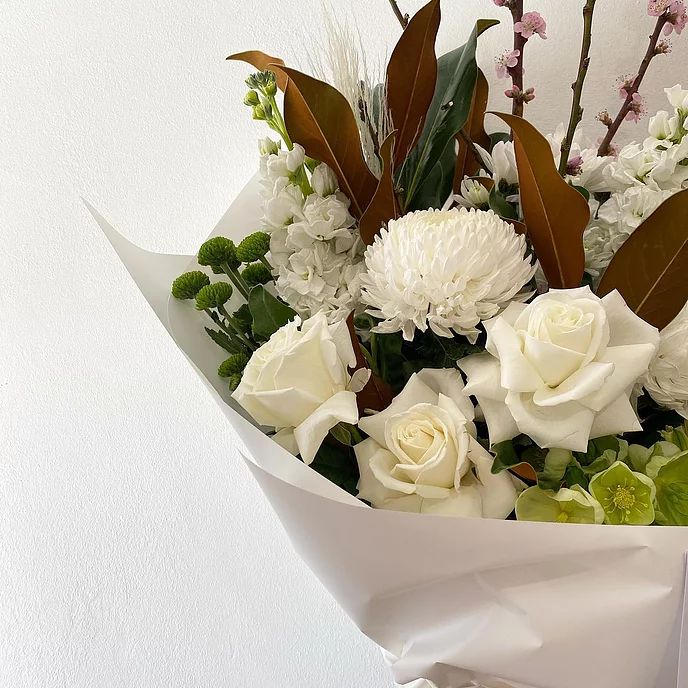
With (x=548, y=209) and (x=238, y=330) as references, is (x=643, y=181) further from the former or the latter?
(x=238, y=330)

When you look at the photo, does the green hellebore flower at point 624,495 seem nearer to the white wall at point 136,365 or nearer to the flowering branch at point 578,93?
the flowering branch at point 578,93

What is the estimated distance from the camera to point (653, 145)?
576mm

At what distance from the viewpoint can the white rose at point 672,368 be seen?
19.1 inches

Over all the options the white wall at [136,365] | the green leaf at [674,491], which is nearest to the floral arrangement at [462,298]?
the green leaf at [674,491]

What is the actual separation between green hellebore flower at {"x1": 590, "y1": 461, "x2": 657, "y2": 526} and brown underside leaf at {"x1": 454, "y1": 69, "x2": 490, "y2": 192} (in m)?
0.28

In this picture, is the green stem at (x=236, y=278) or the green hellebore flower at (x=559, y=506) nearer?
the green hellebore flower at (x=559, y=506)

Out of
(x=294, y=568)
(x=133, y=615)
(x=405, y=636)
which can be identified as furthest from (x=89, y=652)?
(x=405, y=636)

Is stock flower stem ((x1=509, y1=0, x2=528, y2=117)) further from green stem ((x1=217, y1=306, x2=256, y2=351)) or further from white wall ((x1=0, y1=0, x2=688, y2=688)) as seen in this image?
green stem ((x1=217, y1=306, x2=256, y2=351))

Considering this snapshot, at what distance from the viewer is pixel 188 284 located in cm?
60

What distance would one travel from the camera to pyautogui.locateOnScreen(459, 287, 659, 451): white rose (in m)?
0.44

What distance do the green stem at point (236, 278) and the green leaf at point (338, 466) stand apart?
0.14 m

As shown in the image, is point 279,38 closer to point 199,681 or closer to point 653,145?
point 653,145

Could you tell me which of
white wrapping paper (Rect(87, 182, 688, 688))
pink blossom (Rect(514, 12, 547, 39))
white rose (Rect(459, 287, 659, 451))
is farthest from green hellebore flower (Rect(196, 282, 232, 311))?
pink blossom (Rect(514, 12, 547, 39))

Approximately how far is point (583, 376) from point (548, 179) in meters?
0.15
